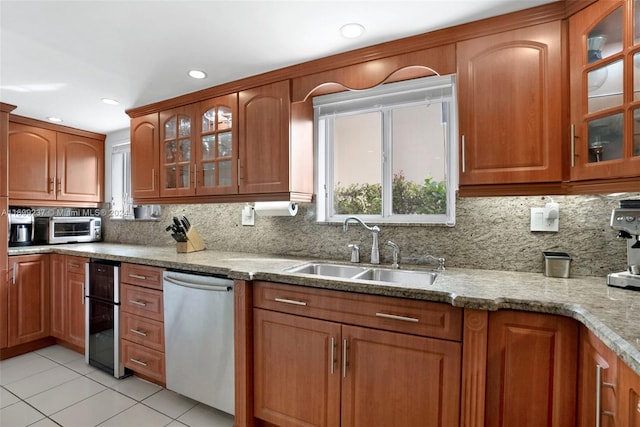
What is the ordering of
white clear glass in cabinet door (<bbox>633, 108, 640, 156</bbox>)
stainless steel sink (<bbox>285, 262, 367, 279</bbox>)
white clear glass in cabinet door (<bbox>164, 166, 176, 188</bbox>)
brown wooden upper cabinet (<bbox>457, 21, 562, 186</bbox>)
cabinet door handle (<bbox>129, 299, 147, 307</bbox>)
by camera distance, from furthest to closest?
1. white clear glass in cabinet door (<bbox>164, 166, 176, 188</bbox>)
2. cabinet door handle (<bbox>129, 299, 147, 307</bbox>)
3. stainless steel sink (<bbox>285, 262, 367, 279</bbox>)
4. brown wooden upper cabinet (<bbox>457, 21, 562, 186</bbox>)
5. white clear glass in cabinet door (<bbox>633, 108, 640, 156</bbox>)

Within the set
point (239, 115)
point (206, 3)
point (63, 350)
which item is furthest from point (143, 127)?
point (63, 350)

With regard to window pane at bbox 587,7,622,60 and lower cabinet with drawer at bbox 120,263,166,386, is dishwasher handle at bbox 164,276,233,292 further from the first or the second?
window pane at bbox 587,7,622,60

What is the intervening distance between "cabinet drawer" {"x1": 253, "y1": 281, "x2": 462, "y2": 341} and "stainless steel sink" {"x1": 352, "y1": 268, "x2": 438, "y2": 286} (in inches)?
15.2

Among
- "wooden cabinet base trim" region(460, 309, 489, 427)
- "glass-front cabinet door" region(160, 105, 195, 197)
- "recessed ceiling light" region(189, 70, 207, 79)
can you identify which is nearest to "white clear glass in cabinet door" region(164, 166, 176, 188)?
"glass-front cabinet door" region(160, 105, 195, 197)

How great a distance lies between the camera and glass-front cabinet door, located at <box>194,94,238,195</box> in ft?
7.60

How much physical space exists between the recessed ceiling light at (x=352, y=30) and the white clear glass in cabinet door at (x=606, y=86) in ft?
3.43

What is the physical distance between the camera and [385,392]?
1.44m

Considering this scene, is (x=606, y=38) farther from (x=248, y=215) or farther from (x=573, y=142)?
(x=248, y=215)

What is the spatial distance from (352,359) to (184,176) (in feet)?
6.43

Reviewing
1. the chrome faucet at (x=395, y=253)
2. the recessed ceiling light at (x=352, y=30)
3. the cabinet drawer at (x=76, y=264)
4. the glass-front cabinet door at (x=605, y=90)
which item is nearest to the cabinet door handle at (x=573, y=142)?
the glass-front cabinet door at (x=605, y=90)

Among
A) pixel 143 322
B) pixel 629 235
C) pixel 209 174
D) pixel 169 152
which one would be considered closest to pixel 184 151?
pixel 169 152

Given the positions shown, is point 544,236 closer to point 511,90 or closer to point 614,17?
point 511,90

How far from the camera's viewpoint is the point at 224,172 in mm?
2408

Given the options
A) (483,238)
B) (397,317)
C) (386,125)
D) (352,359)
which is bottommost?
(352,359)
